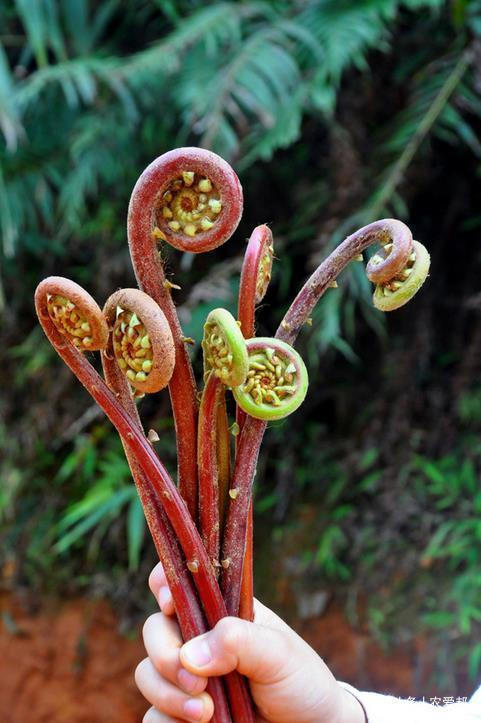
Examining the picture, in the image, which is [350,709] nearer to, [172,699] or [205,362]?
[172,699]

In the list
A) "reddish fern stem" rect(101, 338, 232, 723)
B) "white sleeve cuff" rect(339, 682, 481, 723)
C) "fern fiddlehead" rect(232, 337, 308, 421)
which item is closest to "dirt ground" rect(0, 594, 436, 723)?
"white sleeve cuff" rect(339, 682, 481, 723)

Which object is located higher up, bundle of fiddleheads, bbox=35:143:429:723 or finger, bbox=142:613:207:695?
bundle of fiddleheads, bbox=35:143:429:723

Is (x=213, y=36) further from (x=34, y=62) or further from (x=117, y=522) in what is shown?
(x=117, y=522)

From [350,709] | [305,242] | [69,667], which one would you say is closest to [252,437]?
[350,709]

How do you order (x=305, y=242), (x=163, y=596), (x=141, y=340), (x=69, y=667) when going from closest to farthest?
(x=141, y=340) → (x=163, y=596) → (x=305, y=242) → (x=69, y=667)

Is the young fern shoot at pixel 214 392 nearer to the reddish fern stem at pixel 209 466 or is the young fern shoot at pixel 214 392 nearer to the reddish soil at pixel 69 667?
the reddish fern stem at pixel 209 466

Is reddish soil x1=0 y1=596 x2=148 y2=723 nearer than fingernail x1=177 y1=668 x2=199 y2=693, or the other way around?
fingernail x1=177 y1=668 x2=199 y2=693

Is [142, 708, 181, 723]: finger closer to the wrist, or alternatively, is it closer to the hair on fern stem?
the wrist
